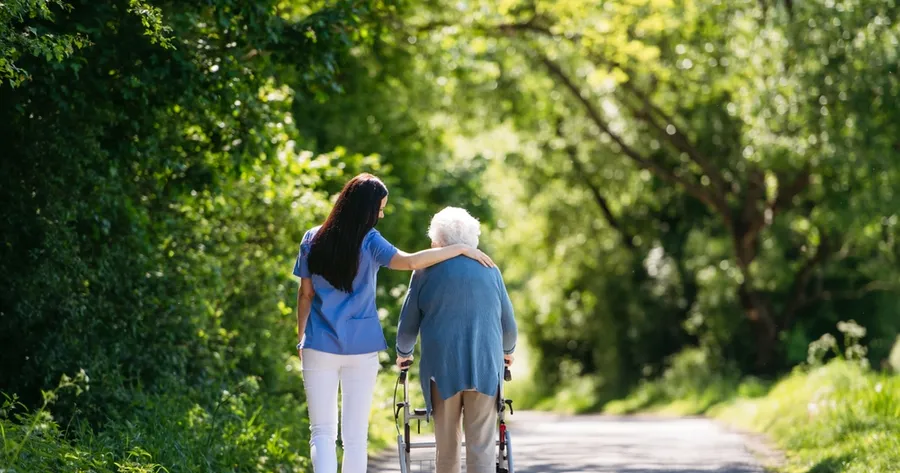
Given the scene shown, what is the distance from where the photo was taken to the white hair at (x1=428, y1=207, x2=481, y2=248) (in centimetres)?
759

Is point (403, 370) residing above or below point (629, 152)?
below

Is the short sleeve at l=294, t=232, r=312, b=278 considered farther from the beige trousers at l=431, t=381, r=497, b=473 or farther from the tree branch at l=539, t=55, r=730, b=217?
the tree branch at l=539, t=55, r=730, b=217

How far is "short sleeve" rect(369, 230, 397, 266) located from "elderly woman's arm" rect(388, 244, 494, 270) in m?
0.03

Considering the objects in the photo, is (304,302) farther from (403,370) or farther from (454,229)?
(454,229)

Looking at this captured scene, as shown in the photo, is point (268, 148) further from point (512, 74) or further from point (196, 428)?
point (512, 74)

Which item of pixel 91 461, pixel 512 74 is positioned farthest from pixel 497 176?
pixel 91 461

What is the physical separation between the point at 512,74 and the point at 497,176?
7.29 metres

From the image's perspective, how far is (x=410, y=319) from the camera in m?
7.63

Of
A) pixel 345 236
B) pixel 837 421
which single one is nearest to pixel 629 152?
pixel 837 421

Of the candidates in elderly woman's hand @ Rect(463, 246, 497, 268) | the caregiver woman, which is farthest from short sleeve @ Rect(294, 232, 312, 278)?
elderly woman's hand @ Rect(463, 246, 497, 268)

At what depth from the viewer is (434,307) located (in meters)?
7.45

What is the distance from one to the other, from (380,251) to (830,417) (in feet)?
25.2

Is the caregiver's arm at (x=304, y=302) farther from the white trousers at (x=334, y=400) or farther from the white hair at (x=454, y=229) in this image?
the white hair at (x=454, y=229)

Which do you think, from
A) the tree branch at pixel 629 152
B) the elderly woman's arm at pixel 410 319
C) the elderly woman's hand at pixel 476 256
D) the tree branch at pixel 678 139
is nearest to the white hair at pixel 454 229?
the elderly woman's hand at pixel 476 256
